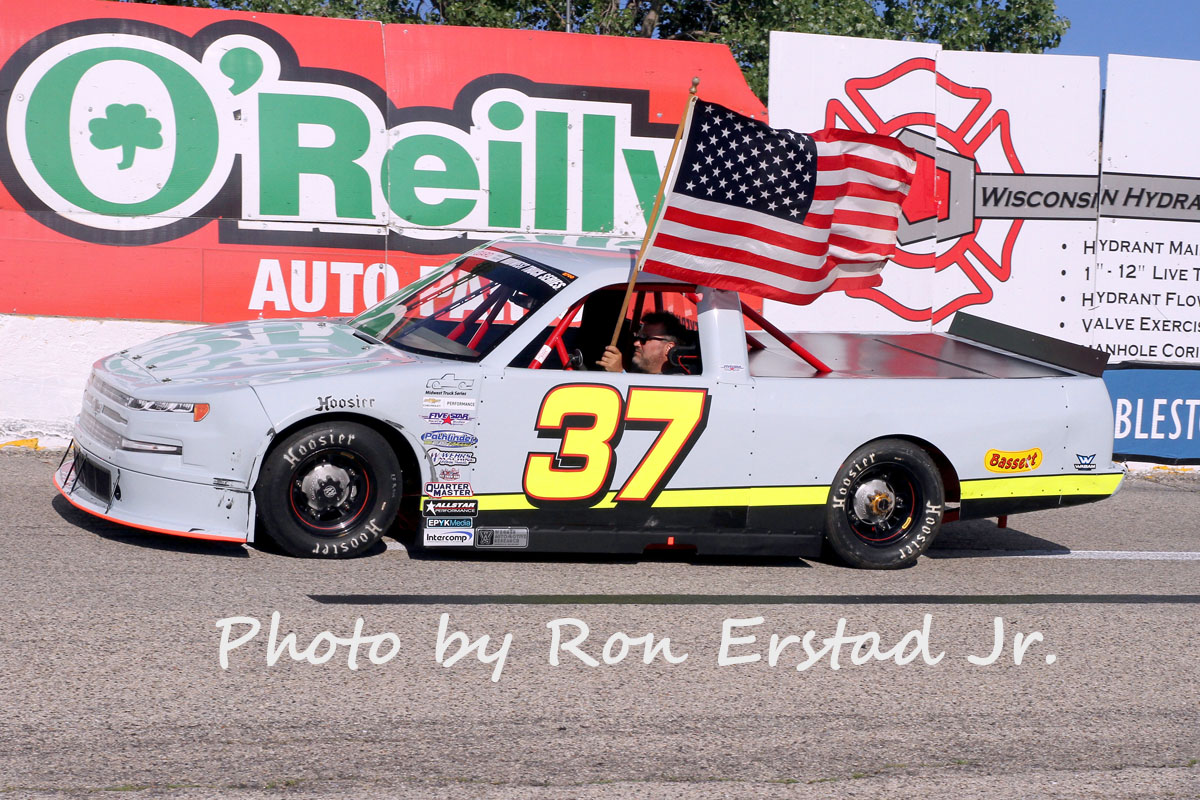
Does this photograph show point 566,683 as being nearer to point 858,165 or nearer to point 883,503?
point 883,503

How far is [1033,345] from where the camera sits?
763 centimetres

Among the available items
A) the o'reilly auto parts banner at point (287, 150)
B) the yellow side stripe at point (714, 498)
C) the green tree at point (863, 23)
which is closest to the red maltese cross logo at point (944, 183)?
the o'reilly auto parts banner at point (287, 150)

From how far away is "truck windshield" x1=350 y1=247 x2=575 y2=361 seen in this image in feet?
21.2

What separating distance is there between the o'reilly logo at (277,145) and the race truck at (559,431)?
2834 mm

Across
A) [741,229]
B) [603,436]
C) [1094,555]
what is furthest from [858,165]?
[1094,555]

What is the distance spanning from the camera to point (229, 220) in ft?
32.1

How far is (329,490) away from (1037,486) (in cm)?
391

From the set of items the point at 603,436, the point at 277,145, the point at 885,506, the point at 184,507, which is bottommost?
the point at 885,506

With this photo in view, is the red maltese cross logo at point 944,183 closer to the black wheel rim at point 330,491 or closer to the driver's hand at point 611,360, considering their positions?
the driver's hand at point 611,360

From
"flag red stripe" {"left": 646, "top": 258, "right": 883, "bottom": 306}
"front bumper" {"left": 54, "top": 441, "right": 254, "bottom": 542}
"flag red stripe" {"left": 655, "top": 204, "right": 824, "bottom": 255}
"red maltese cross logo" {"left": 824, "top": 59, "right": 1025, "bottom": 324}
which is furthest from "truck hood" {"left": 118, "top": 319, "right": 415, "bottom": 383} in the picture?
"red maltese cross logo" {"left": 824, "top": 59, "right": 1025, "bottom": 324}

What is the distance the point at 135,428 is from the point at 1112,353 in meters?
8.29

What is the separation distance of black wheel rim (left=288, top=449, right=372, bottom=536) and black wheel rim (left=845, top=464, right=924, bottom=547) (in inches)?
102

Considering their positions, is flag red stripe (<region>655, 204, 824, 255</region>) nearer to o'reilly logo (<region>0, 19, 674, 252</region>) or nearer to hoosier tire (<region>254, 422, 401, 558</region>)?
hoosier tire (<region>254, 422, 401, 558</region>)

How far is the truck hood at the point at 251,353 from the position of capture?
20.1ft
